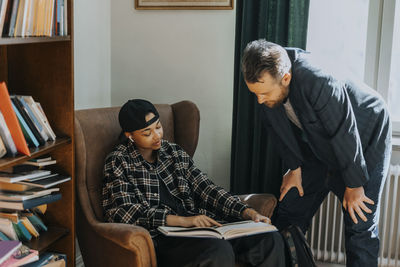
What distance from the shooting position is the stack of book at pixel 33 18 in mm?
1544

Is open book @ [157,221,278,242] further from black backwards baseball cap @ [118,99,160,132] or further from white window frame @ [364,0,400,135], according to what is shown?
white window frame @ [364,0,400,135]

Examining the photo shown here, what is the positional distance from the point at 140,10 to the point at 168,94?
20.0 inches

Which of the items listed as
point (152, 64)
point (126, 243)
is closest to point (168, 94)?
point (152, 64)

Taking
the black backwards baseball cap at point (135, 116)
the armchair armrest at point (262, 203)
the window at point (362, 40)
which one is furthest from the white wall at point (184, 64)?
the black backwards baseball cap at point (135, 116)

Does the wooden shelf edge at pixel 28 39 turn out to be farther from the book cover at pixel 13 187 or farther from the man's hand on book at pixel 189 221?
the man's hand on book at pixel 189 221

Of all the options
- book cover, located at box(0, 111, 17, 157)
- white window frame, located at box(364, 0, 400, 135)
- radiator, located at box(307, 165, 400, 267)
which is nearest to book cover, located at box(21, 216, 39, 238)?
book cover, located at box(0, 111, 17, 157)

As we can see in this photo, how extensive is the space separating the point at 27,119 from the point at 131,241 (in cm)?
58

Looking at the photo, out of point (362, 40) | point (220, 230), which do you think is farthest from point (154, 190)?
point (362, 40)

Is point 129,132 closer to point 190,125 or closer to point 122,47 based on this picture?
point 190,125

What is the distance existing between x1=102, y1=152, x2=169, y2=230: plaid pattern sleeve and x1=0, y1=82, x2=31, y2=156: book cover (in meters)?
0.45

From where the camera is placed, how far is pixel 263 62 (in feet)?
5.82

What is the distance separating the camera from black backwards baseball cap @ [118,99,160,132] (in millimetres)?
2051

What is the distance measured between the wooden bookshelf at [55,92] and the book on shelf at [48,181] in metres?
0.05

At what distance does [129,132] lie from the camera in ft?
6.88
